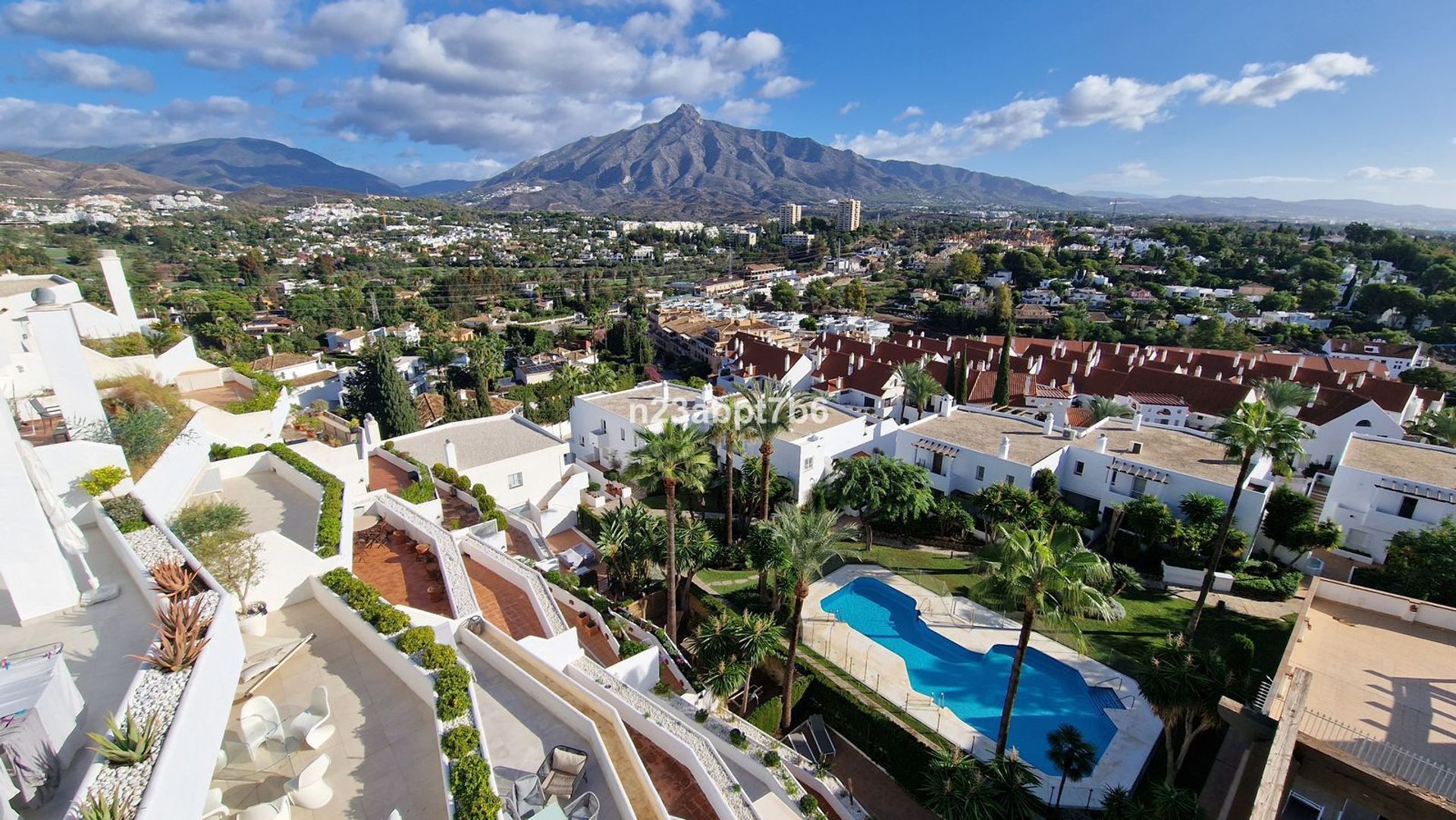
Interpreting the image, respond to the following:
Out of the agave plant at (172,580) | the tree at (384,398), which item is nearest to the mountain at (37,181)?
the tree at (384,398)

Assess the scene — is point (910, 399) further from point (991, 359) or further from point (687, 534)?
point (687, 534)

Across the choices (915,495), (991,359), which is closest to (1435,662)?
(915,495)

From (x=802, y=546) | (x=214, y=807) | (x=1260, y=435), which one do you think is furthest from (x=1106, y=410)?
(x=214, y=807)

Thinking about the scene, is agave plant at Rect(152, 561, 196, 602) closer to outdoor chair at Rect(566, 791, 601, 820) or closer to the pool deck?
outdoor chair at Rect(566, 791, 601, 820)

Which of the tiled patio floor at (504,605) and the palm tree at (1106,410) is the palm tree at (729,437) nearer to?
the tiled patio floor at (504,605)

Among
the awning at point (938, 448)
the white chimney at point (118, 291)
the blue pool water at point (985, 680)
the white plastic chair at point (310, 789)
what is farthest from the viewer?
the awning at point (938, 448)

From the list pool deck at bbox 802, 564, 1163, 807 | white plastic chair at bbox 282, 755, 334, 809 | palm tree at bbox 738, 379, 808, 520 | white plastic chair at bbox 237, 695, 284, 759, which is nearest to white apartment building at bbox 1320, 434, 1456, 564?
pool deck at bbox 802, 564, 1163, 807
